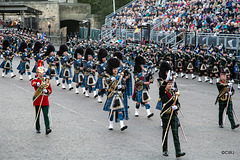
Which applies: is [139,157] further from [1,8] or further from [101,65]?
[1,8]

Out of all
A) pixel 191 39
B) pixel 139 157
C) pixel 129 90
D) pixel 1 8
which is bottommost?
pixel 139 157

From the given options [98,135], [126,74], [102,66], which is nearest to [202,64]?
[102,66]

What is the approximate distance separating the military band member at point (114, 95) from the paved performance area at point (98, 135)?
365mm

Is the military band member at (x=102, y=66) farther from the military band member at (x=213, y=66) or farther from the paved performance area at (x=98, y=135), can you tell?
the military band member at (x=213, y=66)

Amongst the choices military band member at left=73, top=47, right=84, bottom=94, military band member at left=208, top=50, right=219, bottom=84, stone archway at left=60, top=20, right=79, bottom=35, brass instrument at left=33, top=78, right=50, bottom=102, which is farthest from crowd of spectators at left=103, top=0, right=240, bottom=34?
stone archway at left=60, top=20, right=79, bottom=35

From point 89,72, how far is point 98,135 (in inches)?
230

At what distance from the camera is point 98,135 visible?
362 inches

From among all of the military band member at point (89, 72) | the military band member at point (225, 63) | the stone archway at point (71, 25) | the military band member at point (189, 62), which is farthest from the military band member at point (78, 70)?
the stone archway at point (71, 25)

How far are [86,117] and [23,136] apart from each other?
2422 millimetres

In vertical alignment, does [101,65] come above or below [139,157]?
above

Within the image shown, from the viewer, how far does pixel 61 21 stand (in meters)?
56.6

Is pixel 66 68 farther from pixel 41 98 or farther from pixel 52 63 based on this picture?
pixel 41 98

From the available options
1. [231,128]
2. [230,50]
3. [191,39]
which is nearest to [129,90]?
[231,128]

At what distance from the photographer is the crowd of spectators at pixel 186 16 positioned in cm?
2370
